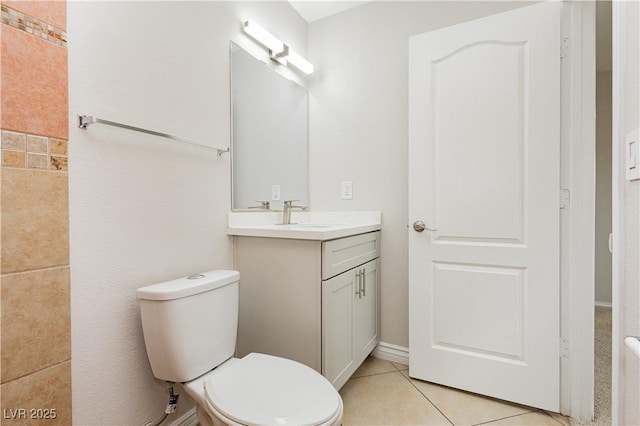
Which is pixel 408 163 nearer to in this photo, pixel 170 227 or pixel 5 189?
pixel 170 227

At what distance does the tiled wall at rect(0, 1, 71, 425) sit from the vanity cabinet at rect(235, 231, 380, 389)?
29.1 inches

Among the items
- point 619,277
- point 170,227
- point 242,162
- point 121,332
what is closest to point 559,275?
point 619,277

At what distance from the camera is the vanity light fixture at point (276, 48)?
1729 millimetres

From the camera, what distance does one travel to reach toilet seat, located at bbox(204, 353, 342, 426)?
893 mm

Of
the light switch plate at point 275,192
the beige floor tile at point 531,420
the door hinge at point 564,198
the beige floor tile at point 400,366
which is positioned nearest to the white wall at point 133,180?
the light switch plate at point 275,192

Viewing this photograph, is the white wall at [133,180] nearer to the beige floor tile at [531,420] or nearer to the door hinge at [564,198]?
the beige floor tile at [531,420]

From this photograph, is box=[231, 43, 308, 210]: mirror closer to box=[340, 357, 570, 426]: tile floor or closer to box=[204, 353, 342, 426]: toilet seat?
box=[204, 353, 342, 426]: toilet seat

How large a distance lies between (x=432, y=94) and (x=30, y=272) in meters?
1.88

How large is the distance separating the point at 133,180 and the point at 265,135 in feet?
2.88

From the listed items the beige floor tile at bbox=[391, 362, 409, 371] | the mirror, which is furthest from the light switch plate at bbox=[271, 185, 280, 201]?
the beige floor tile at bbox=[391, 362, 409, 371]

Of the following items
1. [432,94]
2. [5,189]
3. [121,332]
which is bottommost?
[121,332]

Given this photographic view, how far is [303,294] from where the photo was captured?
1.44m

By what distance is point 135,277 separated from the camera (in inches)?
47.3

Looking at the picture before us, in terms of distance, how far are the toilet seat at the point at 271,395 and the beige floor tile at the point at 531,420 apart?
100cm
